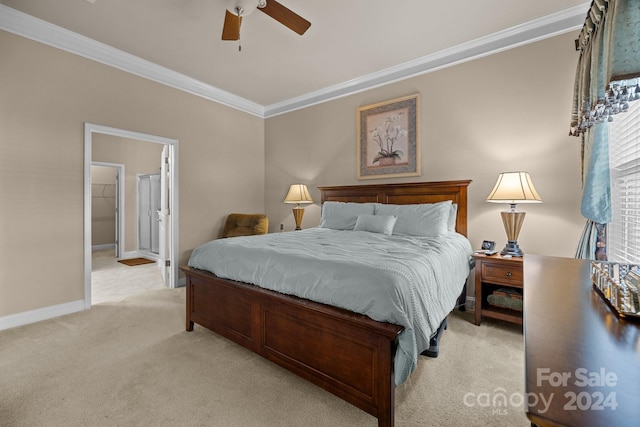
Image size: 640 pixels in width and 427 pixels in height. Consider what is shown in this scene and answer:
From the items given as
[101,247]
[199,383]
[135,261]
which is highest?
[101,247]

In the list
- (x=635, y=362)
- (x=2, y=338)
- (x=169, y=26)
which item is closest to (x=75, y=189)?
(x=2, y=338)

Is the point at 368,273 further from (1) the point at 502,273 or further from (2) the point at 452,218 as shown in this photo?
(2) the point at 452,218

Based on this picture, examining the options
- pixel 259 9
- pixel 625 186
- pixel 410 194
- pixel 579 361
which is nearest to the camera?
pixel 579 361

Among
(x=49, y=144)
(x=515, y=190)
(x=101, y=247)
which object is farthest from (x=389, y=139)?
(x=101, y=247)

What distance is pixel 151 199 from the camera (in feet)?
20.1

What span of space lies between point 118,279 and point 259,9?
171 inches

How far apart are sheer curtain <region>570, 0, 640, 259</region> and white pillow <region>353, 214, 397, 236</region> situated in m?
1.58

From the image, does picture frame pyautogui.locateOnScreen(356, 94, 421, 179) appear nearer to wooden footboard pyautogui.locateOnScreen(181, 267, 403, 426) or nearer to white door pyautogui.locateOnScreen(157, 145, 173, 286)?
wooden footboard pyautogui.locateOnScreen(181, 267, 403, 426)

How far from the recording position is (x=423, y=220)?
2965 mm

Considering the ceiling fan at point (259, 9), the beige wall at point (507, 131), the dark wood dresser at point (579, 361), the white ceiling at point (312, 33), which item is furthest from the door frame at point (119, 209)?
the dark wood dresser at point (579, 361)

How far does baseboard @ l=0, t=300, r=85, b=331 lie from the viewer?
271cm

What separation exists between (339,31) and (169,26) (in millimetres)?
1716

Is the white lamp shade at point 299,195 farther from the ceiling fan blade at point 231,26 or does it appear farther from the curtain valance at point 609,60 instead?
the curtain valance at point 609,60

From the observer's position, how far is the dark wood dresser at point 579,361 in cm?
44
